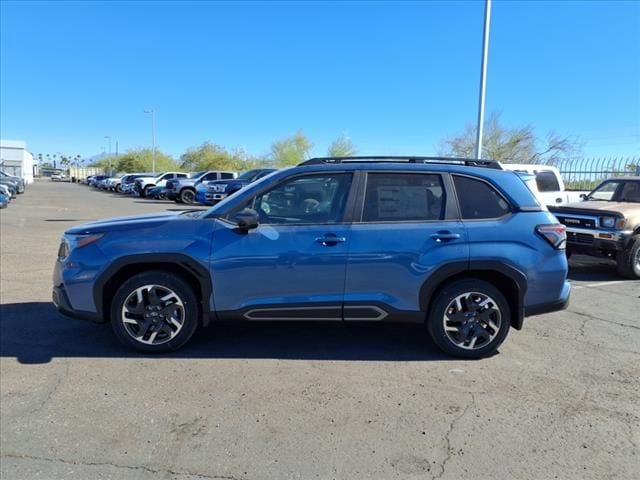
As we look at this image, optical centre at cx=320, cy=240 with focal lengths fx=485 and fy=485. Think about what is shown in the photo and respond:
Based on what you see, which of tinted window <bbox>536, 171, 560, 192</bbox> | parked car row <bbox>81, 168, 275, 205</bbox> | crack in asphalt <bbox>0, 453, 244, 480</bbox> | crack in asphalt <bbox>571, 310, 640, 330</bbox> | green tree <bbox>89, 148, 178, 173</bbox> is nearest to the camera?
crack in asphalt <bbox>0, 453, 244, 480</bbox>

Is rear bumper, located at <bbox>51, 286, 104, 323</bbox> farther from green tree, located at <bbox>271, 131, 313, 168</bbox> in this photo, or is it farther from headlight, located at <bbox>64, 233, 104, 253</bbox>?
green tree, located at <bbox>271, 131, 313, 168</bbox>

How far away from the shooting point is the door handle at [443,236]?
4.33m

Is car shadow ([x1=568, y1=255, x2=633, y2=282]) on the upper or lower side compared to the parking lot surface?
upper

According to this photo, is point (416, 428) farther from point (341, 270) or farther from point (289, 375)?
point (341, 270)

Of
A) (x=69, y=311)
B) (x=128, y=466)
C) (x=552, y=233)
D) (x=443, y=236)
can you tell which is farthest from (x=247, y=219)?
(x=552, y=233)

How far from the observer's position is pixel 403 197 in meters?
4.48

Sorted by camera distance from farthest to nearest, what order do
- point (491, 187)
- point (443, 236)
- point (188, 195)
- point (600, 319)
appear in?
1. point (188, 195)
2. point (600, 319)
3. point (491, 187)
4. point (443, 236)

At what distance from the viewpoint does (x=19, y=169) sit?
65.0 meters

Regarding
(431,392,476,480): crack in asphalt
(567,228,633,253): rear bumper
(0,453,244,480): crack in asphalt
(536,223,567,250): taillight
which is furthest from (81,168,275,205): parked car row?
(0,453,244,480): crack in asphalt

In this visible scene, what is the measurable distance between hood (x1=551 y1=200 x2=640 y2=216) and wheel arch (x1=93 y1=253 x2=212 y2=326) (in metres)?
7.19

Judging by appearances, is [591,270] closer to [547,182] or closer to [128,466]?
[547,182]

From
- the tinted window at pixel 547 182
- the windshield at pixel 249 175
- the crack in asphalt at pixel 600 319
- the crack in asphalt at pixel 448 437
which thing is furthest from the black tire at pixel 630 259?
the windshield at pixel 249 175

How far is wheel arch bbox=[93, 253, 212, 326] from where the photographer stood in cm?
429

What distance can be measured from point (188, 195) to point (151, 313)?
23270mm
